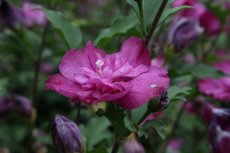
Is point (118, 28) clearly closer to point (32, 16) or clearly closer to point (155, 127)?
point (155, 127)

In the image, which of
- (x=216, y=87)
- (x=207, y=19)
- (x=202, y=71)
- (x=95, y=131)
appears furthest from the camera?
(x=207, y=19)

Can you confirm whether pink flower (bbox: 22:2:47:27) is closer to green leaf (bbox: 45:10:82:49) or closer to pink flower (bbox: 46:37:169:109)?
green leaf (bbox: 45:10:82:49)

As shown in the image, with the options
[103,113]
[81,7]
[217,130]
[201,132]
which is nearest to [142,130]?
[103,113]

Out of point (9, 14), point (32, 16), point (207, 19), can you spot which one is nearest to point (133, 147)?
point (9, 14)

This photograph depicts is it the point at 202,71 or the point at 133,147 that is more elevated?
the point at 202,71

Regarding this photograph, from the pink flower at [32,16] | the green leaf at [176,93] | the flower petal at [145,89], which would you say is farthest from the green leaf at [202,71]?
the pink flower at [32,16]

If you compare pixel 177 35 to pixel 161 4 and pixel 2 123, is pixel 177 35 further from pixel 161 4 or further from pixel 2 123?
pixel 2 123

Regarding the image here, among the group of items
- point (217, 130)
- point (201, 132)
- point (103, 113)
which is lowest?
point (201, 132)
